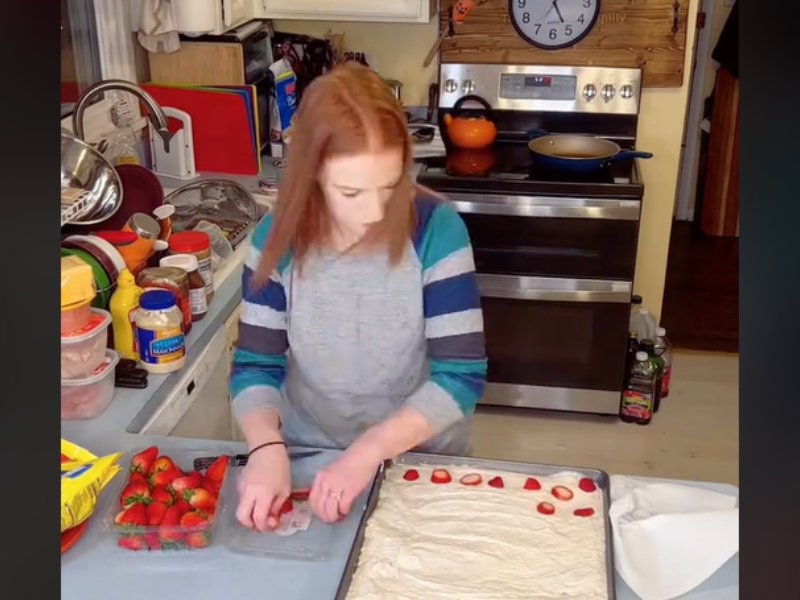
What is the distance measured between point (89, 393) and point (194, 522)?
0.38m

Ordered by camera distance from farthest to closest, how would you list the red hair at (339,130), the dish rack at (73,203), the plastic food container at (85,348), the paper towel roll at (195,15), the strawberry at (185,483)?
the paper towel roll at (195,15), the dish rack at (73,203), the plastic food container at (85,348), the strawberry at (185,483), the red hair at (339,130)

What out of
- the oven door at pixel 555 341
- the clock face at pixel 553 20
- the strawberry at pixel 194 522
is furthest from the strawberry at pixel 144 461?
the clock face at pixel 553 20

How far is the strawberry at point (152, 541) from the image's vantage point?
0.89m

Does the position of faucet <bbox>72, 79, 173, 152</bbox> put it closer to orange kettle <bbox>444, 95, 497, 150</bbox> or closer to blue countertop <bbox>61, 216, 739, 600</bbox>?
blue countertop <bbox>61, 216, 739, 600</bbox>

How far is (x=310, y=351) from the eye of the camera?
1148mm

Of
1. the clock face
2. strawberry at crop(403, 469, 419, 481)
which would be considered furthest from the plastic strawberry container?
the clock face

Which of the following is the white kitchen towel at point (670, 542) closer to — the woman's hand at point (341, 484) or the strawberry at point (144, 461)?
the woman's hand at point (341, 484)

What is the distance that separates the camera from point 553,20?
2539mm

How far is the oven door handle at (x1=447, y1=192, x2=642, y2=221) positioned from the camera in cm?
225

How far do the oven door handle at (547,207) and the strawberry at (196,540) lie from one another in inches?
59.4

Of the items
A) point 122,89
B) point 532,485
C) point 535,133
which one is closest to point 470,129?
point 535,133

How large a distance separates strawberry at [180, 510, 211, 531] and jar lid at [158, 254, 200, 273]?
63 cm
